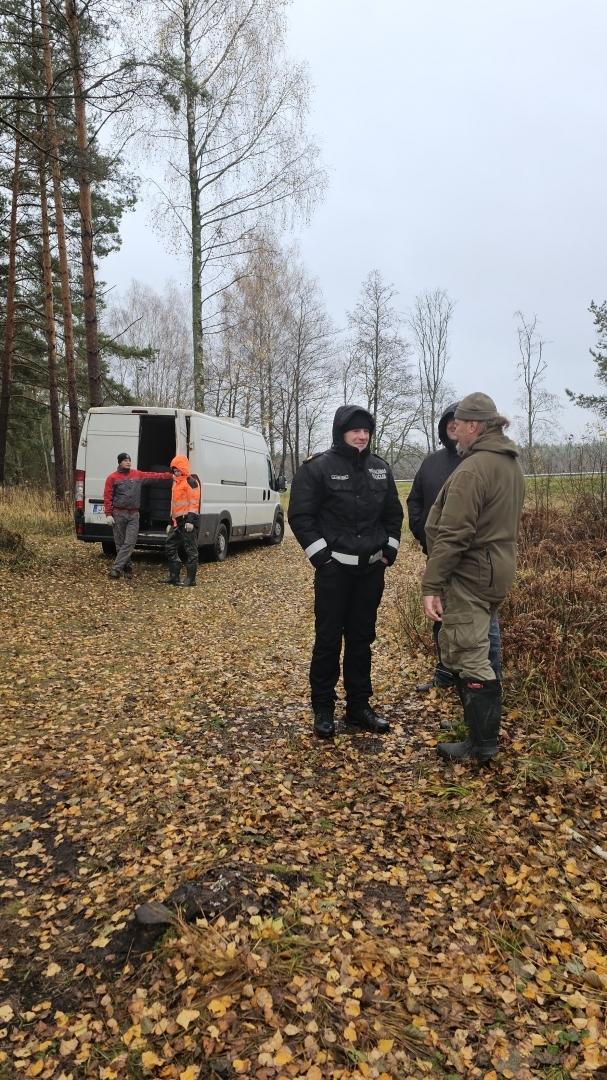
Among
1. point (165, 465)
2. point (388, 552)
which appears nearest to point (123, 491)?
point (165, 465)

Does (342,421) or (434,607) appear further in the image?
(342,421)

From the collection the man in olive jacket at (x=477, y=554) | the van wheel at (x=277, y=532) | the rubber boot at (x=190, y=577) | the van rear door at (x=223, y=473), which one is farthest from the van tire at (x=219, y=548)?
the man in olive jacket at (x=477, y=554)

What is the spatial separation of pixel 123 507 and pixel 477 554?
23.1ft

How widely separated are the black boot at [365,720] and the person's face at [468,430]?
2.02 meters

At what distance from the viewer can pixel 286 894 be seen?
2.81 meters

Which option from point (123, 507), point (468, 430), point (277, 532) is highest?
point (468, 430)

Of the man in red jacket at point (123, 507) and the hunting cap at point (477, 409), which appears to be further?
the man in red jacket at point (123, 507)

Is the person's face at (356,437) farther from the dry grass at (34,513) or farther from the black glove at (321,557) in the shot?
the dry grass at (34,513)

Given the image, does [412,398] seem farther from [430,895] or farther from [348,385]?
[430,895]

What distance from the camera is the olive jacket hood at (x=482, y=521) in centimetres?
352

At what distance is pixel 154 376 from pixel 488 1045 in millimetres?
44324

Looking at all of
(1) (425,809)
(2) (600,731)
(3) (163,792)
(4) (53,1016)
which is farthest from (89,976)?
(2) (600,731)

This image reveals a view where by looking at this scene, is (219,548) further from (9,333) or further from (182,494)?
(9,333)

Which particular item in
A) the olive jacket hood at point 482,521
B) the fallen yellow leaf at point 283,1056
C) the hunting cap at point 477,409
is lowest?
the fallen yellow leaf at point 283,1056
